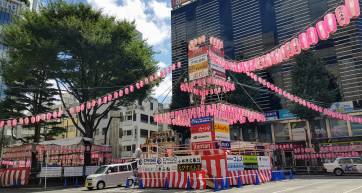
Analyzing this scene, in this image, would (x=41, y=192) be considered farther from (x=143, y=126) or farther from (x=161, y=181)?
(x=143, y=126)

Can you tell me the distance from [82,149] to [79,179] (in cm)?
313

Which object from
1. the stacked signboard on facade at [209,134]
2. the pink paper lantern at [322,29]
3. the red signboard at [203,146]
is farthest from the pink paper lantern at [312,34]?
the red signboard at [203,146]

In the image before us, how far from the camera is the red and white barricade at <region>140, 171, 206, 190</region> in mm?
17609

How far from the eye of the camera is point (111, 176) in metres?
22.0

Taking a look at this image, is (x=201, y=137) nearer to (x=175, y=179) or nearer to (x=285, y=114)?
(x=175, y=179)

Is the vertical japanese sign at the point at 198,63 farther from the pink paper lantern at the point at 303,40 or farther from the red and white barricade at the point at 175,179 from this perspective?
the pink paper lantern at the point at 303,40

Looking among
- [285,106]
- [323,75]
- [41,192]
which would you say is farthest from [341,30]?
[41,192]

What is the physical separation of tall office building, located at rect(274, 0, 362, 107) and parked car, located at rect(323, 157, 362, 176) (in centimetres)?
1058

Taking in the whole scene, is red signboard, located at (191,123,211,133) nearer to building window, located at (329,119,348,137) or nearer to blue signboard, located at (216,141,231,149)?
blue signboard, located at (216,141,231,149)

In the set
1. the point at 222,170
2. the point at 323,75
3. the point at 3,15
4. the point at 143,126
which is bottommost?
the point at 222,170

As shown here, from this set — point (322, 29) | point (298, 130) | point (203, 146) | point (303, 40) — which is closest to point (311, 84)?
point (298, 130)

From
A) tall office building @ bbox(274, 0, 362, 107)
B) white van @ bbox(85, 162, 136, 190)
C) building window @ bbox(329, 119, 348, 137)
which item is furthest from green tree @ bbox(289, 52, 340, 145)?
white van @ bbox(85, 162, 136, 190)

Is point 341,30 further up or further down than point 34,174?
further up

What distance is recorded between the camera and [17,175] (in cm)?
2527
